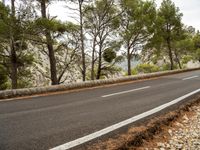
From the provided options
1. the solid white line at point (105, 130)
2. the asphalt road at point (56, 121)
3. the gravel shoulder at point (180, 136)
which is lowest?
the gravel shoulder at point (180, 136)

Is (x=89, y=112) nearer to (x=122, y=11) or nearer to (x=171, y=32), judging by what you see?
(x=122, y=11)

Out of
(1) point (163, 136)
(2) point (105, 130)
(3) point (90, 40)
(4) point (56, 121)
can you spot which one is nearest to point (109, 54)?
(3) point (90, 40)

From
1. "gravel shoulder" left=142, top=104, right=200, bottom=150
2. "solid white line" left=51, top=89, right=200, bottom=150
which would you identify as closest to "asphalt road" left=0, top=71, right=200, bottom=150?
"solid white line" left=51, top=89, right=200, bottom=150

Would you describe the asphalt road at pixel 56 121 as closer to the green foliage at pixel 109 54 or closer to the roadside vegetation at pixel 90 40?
the roadside vegetation at pixel 90 40

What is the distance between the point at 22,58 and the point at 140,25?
14389 millimetres

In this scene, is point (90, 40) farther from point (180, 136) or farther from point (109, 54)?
point (180, 136)

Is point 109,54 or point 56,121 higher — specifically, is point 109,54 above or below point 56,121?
above

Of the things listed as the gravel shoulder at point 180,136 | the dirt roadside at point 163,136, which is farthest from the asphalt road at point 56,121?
the gravel shoulder at point 180,136

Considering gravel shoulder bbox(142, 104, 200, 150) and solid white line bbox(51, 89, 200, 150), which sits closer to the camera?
solid white line bbox(51, 89, 200, 150)

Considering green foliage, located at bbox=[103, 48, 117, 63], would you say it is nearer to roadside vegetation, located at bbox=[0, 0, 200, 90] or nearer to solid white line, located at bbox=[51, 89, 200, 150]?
roadside vegetation, located at bbox=[0, 0, 200, 90]

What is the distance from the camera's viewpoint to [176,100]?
9.01 m

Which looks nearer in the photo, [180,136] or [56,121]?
[180,136]

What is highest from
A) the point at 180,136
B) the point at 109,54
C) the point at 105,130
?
the point at 109,54

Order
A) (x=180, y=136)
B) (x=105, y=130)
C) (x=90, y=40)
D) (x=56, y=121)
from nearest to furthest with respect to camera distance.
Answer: (x=105, y=130) → (x=180, y=136) → (x=56, y=121) → (x=90, y=40)
